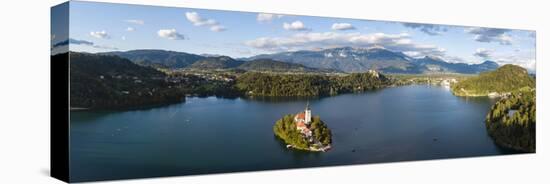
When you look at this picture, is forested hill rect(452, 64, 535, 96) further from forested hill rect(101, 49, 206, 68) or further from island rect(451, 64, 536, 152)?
forested hill rect(101, 49, 206, 68)

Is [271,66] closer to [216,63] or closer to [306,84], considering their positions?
[306,84]

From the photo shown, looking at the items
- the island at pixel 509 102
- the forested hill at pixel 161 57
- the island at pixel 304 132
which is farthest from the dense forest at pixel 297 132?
the island at pixel 509 102

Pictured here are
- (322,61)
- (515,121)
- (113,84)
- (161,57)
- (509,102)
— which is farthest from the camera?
(509,102)

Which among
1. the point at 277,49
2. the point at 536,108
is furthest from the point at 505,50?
the point at 277,49

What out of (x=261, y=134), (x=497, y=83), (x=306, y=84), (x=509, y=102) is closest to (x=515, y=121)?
(x=509, y=102)

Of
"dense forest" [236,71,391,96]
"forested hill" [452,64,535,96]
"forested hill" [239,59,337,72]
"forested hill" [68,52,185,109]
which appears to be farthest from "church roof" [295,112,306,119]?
"forested hill" [452,64,535,96]

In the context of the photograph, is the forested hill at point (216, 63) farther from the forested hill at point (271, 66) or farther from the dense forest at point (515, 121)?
the dense forest at point (515, 121)

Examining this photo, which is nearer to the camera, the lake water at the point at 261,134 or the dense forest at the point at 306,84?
the lake water at the point at 261,134
